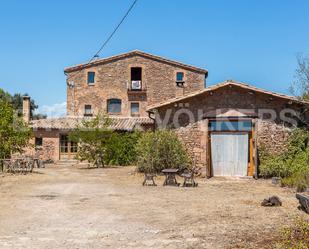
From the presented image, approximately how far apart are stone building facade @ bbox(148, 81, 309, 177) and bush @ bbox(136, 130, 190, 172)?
0.62 meters

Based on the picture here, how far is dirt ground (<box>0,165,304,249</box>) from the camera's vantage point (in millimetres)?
6676

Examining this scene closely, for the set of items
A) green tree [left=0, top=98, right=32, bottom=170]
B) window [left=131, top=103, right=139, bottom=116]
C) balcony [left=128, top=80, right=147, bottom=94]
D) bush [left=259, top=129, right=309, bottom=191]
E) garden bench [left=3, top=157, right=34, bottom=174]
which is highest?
balcony [left=128, top=80, right=147, bottom=94]

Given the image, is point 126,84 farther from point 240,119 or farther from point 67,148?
point 240,119

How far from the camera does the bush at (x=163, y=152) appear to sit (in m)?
17.5

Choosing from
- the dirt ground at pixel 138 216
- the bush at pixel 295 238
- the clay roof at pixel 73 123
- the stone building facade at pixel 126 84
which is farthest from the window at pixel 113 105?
the bush at pixel 295 238

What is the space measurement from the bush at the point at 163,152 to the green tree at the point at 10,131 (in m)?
6.51

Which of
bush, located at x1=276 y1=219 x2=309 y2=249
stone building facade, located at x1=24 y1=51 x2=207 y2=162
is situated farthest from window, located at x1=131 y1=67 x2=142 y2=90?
bush, located at x1=276 y1=219 x2=309 y2=249

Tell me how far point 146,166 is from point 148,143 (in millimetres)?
1077

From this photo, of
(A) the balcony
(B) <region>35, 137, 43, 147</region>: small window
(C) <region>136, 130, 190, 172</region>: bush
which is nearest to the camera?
(C) <region>136, 130, 190, 172</region>: bush

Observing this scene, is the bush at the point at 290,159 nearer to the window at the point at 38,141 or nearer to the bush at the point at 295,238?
the bush at the point at 295,238

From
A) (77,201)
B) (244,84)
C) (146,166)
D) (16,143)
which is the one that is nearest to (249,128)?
(244,84)

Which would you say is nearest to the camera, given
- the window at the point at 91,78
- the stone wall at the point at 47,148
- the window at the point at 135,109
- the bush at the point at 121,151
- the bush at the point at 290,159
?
the bush at the point at 290,159

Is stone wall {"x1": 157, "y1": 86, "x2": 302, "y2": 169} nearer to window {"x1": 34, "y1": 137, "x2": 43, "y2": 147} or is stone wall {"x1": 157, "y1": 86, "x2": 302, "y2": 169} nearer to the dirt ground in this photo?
the dirt ground

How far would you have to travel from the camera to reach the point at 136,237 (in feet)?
22.8
